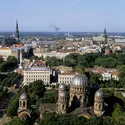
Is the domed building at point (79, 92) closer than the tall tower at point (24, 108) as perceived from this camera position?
No

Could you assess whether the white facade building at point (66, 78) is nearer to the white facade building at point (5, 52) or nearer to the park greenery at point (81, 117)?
the park greenery at point (81, 117)

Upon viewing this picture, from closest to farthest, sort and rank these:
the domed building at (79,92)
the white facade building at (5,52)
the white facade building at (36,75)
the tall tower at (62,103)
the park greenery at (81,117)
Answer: the park greenery at (81,117), the tall tower at (62,103), the domed building at (79,92), the white facade building at (36,75), the white facade building at (5,52)

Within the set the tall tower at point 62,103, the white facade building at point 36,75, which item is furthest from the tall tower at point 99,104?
the white facade building at point 36,75

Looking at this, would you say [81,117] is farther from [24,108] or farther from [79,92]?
[24,108]

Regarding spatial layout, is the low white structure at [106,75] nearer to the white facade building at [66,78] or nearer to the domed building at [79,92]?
the white facade building at [66,78]

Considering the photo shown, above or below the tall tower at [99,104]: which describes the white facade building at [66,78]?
below

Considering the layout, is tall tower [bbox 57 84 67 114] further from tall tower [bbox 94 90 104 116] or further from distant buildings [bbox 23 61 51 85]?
distant buildings [bbox 23 61 51 85]

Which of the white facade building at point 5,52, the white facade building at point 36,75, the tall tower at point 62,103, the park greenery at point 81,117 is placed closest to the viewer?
the park greenery at point 81,117

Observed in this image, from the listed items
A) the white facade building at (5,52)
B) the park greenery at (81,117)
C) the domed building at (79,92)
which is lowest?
the white facade building at (5,52)

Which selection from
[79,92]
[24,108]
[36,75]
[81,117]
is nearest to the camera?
[81,117]

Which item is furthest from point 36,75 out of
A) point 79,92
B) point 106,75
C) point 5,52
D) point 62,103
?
point 5,52

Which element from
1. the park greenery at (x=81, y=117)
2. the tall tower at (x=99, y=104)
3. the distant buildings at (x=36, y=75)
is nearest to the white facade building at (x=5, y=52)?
the distant buildings at (x=36, y=75)

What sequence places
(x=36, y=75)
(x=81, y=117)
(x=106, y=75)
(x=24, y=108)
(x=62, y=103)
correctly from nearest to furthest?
(x=81, y=117)
(x=62, y=103)
(x=24, y=108)
(x=36, y=75)
(x=106, y=75)

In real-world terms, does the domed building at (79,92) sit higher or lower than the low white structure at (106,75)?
higher
